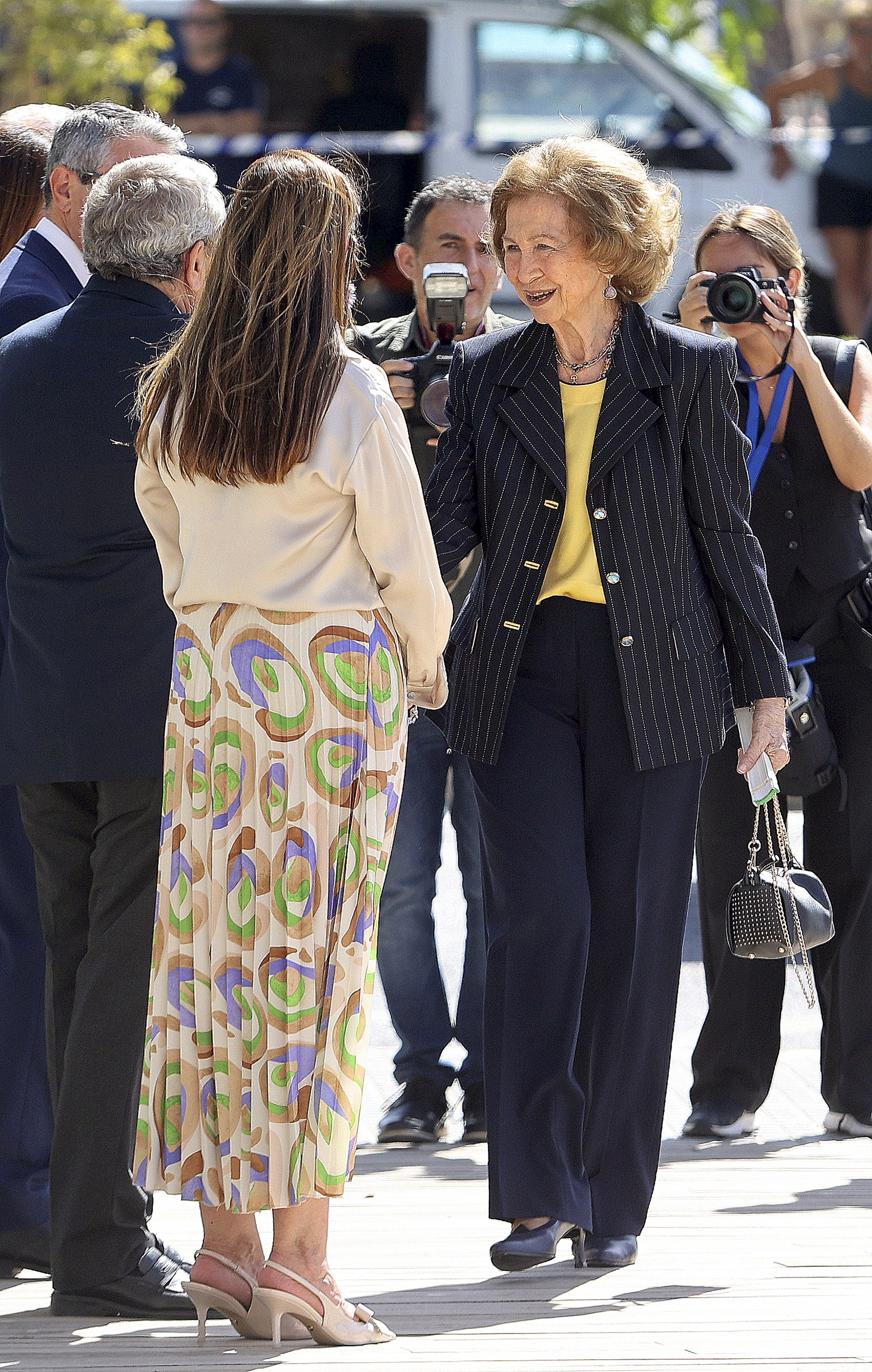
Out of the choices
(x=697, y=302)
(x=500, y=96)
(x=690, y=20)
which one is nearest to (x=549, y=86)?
(x=500, y=96)

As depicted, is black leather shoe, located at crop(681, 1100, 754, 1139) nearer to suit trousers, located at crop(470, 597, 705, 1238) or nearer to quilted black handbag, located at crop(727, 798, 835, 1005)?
quilted black handbag, located at crop(727, 798, 835, 1005)

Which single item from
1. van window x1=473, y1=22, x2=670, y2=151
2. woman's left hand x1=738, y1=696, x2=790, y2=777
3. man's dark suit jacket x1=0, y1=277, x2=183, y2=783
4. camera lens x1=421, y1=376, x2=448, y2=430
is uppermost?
van window x1=473, y1=22, x2=670, y2=151

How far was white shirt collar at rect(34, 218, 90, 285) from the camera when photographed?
3.96m

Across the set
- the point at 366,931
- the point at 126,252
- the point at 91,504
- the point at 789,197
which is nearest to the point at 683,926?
the point at 366,931

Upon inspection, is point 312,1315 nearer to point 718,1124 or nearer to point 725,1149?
point 725,1149

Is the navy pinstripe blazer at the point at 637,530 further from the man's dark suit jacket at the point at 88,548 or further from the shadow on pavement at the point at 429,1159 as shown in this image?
the shadow on pavement at the point at 429,1159

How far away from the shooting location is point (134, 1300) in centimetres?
342

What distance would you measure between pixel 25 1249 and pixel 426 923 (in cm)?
155

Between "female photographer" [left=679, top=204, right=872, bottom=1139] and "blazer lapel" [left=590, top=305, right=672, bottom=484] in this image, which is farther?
"female photographer" [left=679, top=204, right=872, bottom=1139]

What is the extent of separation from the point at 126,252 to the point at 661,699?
1.21m

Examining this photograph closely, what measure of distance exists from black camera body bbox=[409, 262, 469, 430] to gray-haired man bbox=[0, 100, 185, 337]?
3.02 ft

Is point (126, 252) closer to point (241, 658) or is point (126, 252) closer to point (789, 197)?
point (241, 658)

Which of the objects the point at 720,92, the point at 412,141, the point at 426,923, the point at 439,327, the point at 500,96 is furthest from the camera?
the point at 720,92

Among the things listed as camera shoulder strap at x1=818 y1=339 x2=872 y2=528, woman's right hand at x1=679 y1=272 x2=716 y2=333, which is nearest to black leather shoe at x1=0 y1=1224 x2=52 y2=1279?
woman's right hand at x1=679 y1=272 x2=716 y2=333
